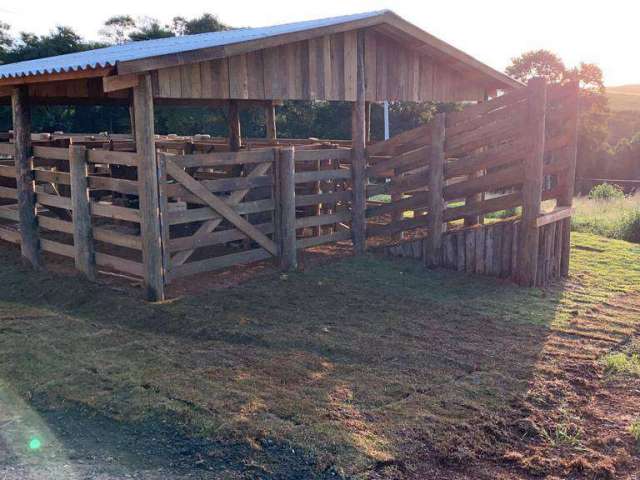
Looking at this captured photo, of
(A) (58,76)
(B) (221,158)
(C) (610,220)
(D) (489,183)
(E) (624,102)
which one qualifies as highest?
(E) (624,102)

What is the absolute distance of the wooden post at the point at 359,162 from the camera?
10320 millimetres

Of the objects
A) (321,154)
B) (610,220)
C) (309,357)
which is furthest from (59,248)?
(610,220)

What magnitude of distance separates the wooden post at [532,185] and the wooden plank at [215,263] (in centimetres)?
348

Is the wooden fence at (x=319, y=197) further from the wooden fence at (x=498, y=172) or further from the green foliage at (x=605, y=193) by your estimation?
the green foliage at (x=605, y=193)

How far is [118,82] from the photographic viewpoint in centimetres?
734

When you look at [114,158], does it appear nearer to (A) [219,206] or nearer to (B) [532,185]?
(A) [219,206]

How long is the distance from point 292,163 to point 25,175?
3.82 m

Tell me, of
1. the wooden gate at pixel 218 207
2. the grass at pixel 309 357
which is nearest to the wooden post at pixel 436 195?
the grass at pixel 309 357

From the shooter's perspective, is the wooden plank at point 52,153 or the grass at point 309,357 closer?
the grass at point 309,357

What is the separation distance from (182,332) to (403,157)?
15.7ft

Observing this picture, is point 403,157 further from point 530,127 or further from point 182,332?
point 182,332

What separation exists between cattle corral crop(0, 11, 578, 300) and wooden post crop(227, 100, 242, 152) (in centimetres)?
4

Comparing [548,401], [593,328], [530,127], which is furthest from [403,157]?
[548,401]

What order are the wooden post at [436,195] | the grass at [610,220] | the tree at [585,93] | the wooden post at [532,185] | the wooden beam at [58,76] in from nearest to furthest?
the wooden beam at [58,76] → the wooden post at [532,185] → the wooden post at [436,195] → the grass at [610,220] → the tree at [585,93]
